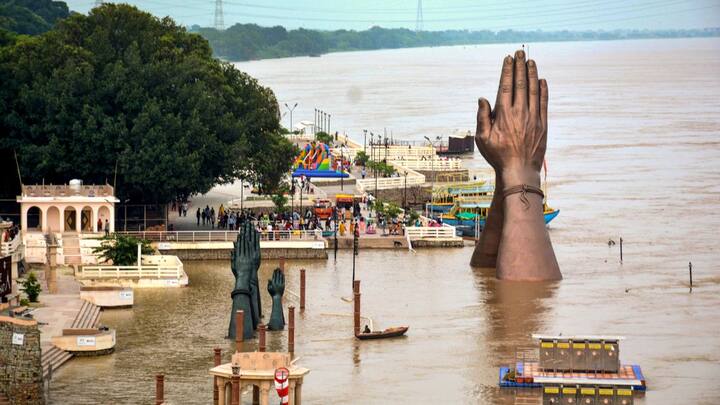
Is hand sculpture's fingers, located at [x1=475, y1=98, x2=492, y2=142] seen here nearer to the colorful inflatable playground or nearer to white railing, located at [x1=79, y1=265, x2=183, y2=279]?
white railing, located at [x1=79, y1=265, x2=183, y2=279]

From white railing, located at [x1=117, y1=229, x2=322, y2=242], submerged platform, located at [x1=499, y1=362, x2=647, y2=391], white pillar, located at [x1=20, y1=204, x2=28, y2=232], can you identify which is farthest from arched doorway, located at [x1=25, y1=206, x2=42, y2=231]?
submerged platform, located at [x1=499, y1=362, x2=647, y2=391]

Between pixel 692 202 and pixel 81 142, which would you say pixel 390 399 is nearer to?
pixel 81 142

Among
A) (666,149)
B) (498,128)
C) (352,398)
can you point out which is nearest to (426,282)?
(498,128)

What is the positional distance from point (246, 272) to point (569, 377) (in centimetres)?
1123

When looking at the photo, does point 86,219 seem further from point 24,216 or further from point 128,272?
point 128,272

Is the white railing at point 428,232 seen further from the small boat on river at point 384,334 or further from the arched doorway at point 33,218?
the small boat on river at point 384,334

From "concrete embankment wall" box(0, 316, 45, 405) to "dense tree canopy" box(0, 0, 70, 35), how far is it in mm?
73534

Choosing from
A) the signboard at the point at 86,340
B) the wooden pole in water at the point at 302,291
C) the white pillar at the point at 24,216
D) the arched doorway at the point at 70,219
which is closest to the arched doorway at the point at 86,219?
the arched doorway at the point at 70,219

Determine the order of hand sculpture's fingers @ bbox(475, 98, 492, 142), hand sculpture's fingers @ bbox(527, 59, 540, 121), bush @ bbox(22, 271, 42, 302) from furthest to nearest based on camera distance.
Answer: hand sculpture's fingers @ bbox(527, 59, 540, 121) < hand sculpture's fingers @ bbox(475, 98, 492, 142) < bush @ bbox(22, 271, 42, 302)

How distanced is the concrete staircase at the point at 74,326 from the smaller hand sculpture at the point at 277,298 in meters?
4.91

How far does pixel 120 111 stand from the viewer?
69500mm

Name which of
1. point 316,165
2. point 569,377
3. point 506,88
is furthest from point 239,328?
point 316,165

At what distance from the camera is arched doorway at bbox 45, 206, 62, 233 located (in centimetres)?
6500

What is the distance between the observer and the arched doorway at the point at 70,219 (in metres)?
65.1
